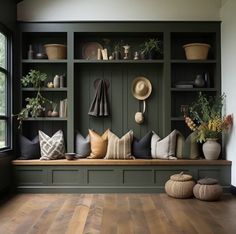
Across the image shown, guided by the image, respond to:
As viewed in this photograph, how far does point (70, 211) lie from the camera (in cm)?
416

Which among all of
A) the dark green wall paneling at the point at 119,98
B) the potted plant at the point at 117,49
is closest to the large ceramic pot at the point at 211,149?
the dark green wall paneling at the point at 119,98

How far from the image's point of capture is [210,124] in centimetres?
523

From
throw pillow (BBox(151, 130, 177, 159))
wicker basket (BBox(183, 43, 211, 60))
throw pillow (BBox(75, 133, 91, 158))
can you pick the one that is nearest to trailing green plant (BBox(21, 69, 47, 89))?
throw pillow (BBox(75, 133, 91, 158))

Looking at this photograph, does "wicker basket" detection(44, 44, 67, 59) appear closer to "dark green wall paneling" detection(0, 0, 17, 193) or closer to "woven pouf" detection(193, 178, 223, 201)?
"dark green wall paneling" detection(0, 0, 17, 193)

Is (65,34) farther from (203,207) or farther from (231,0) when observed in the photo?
(203,207)

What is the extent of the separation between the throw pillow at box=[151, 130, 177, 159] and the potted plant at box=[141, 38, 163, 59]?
1.47 m

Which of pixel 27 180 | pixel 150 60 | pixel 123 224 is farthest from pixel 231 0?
pixel 27 180

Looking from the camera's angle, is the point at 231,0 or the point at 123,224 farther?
the point at 231,0

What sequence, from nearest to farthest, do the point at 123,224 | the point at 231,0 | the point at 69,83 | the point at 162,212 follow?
1. the point at 123,224
2. the point at 162,212
3. the point at 231,0
4. the point at 69,83

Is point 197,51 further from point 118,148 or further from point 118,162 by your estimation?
point 118,162

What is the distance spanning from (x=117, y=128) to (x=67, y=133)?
94 centimetres

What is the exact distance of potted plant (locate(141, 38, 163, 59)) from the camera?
561cm

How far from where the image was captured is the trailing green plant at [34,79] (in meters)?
5.51

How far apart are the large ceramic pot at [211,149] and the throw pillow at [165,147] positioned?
1.79 ft
